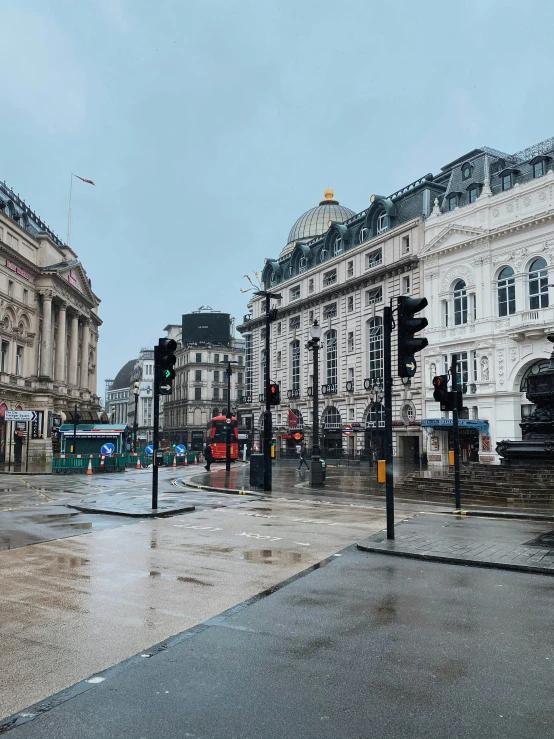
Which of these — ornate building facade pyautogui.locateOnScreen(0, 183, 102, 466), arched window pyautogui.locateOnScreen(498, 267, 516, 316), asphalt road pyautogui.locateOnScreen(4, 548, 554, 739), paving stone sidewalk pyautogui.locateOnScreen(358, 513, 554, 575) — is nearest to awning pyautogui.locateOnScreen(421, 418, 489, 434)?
arched window pyautogui.locateOnScreen(498, 267, 516, 316)

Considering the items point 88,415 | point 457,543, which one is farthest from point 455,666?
point 88,415

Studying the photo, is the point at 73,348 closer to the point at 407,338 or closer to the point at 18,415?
the point at 18,415

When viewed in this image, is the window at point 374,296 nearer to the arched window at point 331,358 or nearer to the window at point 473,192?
the arched window at point 331,358

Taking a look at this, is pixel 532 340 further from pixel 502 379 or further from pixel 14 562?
pixel 14 562

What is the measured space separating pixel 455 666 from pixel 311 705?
1.46 meters

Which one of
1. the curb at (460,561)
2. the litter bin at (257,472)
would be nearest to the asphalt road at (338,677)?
the curb at (460,561)

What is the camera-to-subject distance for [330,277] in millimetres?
65812

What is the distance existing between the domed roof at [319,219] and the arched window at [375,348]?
23.2 meters

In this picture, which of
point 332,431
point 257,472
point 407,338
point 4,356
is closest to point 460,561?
point 407,338

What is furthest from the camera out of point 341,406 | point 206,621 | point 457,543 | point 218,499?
point 341,406

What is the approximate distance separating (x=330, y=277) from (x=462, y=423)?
26264mm

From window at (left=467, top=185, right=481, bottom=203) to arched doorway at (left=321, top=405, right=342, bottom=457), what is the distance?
25.2 m

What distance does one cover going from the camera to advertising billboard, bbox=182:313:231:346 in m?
114

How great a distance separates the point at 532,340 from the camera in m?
42.1
